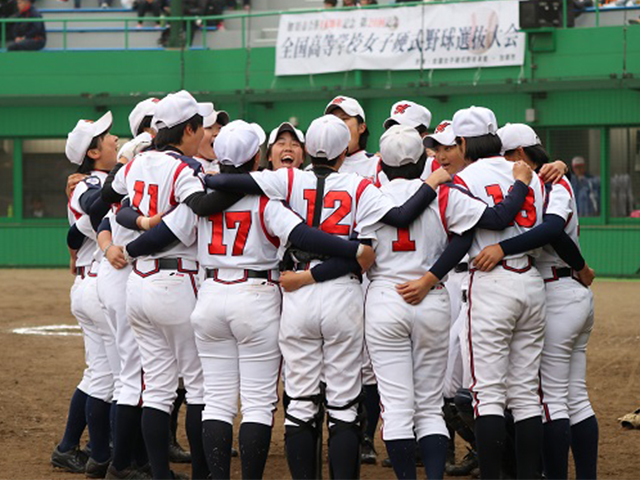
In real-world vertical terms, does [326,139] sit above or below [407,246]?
above

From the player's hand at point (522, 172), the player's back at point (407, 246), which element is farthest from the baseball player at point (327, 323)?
the player's hand at point (522, 172)

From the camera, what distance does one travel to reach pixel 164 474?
6516 mm

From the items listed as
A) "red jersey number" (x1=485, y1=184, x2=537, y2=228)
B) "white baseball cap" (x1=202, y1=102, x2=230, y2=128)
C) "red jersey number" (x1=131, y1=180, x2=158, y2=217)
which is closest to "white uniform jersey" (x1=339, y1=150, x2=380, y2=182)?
"white baseball cap" (x1=202, y1=102, x2=230, y2=128)

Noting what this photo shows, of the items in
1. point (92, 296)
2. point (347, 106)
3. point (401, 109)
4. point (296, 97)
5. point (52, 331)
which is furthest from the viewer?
point (296, 97)

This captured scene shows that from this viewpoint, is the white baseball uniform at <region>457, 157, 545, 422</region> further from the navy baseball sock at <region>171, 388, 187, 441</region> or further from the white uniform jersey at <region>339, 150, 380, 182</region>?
the navy baseball sock at <region>171, 388, 187, 441</region>

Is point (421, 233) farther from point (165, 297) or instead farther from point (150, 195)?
point (150, 195)

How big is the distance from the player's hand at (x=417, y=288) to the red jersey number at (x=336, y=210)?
0.44 m

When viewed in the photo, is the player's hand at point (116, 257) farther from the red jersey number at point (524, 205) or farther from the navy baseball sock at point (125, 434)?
the red jersey number at point (524, 205)

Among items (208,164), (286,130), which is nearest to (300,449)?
(286,130)

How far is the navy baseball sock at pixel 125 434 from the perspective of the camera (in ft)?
22.0

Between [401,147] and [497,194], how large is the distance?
24.4 inches

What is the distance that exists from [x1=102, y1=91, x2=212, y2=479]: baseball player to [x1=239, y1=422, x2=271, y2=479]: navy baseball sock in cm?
49

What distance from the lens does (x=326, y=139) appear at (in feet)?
20.3

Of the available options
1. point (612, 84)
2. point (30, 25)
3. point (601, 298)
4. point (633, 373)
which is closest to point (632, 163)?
point (612, 84)
